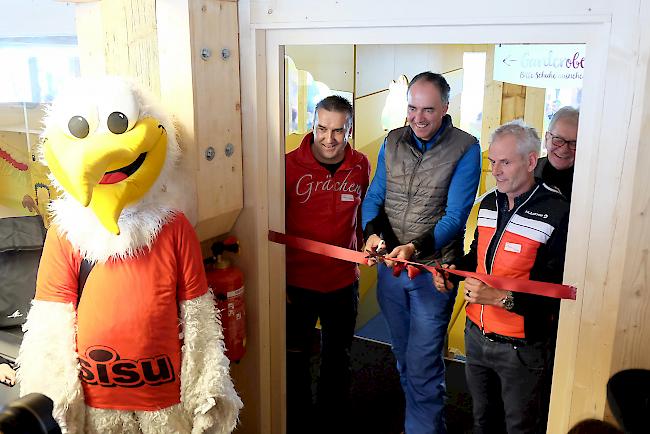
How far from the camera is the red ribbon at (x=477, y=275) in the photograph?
1724mm

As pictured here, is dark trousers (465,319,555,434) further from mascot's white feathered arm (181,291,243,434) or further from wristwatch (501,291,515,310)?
mascot's white feathered arm (181,291,243,434)

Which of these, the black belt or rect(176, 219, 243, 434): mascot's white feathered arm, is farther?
the black belt

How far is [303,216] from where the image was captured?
7.86ft

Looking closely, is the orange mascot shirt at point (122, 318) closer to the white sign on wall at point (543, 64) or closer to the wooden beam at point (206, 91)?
the wooden beam at point (206, 91)

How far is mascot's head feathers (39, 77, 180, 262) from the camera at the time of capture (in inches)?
61.7

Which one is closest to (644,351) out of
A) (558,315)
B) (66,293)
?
(558,315)

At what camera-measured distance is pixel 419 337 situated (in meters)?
2.23

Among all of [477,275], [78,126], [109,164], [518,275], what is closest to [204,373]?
[109,164]

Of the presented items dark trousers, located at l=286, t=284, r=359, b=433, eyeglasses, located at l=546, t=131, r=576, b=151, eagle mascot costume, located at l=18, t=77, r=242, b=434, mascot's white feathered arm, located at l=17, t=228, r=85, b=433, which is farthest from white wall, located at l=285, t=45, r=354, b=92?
mascot's white feathered arm, located at l=17, t=228, r=85, b=433

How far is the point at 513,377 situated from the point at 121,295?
48.1 inches

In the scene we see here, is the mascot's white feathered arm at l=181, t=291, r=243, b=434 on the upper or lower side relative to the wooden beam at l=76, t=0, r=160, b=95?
lower

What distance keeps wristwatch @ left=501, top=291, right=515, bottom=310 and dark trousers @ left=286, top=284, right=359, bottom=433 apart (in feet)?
2.69

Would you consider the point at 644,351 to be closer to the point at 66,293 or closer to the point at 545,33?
the point at 545,33

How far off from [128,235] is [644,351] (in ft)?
4.75
